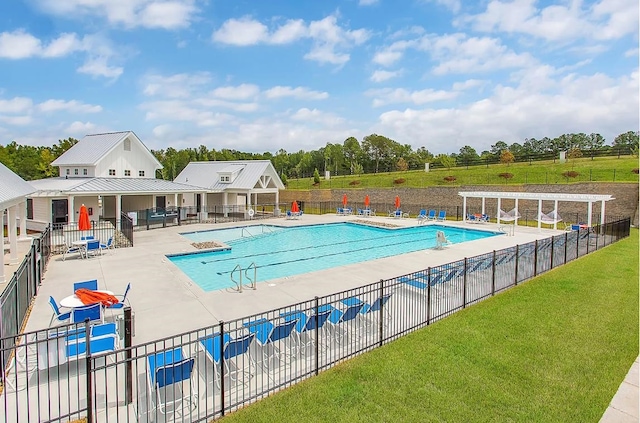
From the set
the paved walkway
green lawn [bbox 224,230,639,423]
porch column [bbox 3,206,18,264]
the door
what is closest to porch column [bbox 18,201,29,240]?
porch column [bbox 3,206,18,264]

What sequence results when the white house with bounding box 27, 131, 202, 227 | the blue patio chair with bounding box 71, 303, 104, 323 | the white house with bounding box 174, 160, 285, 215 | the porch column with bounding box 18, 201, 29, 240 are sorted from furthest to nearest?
the white house with bounding box 174, 160, 285, 215 < the white house with bounding box 27, 131, 202, 227 < the porch column with bounding box 18, 201, 29, 240 < the blue patio chair with bounding box 71, 303, 104, 323

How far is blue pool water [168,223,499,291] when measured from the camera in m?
14.9

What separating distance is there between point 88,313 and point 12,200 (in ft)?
19.8

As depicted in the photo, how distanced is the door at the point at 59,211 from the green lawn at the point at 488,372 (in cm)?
2507

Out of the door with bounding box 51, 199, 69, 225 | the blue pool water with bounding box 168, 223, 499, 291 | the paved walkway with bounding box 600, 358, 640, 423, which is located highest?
the door with bounding box 51, 199, 69, 225

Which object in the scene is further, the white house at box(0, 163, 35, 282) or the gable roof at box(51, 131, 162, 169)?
the gable roof at box(51, 131, 162, 169)

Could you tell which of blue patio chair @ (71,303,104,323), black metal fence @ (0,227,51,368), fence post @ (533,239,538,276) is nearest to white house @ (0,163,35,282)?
black metal fence @ (0,227,51,368)

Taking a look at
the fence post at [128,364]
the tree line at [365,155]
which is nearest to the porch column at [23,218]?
the fence post at [128,364]

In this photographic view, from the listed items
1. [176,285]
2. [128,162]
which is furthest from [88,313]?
[128,162]

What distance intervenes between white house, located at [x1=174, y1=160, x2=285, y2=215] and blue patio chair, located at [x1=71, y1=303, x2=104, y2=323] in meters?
24.0

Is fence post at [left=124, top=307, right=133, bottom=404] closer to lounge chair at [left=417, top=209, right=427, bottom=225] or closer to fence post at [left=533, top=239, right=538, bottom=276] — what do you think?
fence post at [left=533, top=239, right=538, bottom=276]

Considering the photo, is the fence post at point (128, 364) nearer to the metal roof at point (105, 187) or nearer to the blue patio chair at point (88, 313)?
the blue patio chair at point (88, 313)

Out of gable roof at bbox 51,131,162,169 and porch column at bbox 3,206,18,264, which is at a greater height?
gable roof at bbox 51,131,162,169

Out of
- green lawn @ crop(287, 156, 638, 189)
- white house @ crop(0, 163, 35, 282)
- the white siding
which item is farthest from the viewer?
green lawn @ crop(287, 156, 638, 189)
